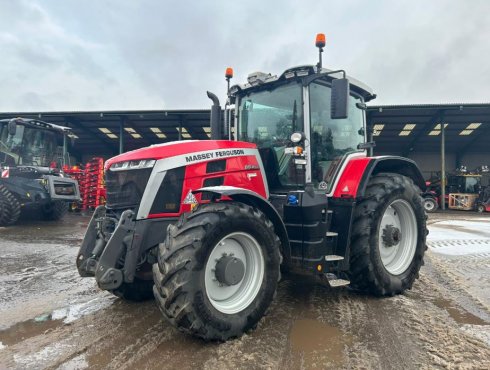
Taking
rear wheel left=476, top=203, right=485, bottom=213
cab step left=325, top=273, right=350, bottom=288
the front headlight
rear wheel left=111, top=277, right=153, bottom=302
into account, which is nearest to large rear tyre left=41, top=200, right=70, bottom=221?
rear wheel left=111, top=277, right=153, bottom=302

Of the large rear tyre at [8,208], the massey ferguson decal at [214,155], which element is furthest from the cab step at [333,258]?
the large rear tyre at [8,208]

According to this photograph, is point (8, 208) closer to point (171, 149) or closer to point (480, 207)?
point (171, 149)

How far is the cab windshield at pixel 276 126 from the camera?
3.75 meters

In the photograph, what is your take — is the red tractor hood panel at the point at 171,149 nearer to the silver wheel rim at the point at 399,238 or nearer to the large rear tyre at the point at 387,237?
the large rear tyre at the point at 387,237

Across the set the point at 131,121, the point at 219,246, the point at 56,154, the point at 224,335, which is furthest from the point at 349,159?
the point at 131,121

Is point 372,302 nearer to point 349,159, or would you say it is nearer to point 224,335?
point 349,159

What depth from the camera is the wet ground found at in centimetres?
245

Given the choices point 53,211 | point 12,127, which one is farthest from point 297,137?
point 53,211

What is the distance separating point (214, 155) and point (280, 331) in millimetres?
1639

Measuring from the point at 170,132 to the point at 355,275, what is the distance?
1703 centimetres

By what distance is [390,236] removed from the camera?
4.02 meters

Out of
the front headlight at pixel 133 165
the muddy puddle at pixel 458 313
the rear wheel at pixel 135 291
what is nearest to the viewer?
the front headlight at pixel 133 165

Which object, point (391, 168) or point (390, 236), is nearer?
Answer: point (390, 236)

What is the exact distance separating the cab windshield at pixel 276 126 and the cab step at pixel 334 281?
3.29ft
